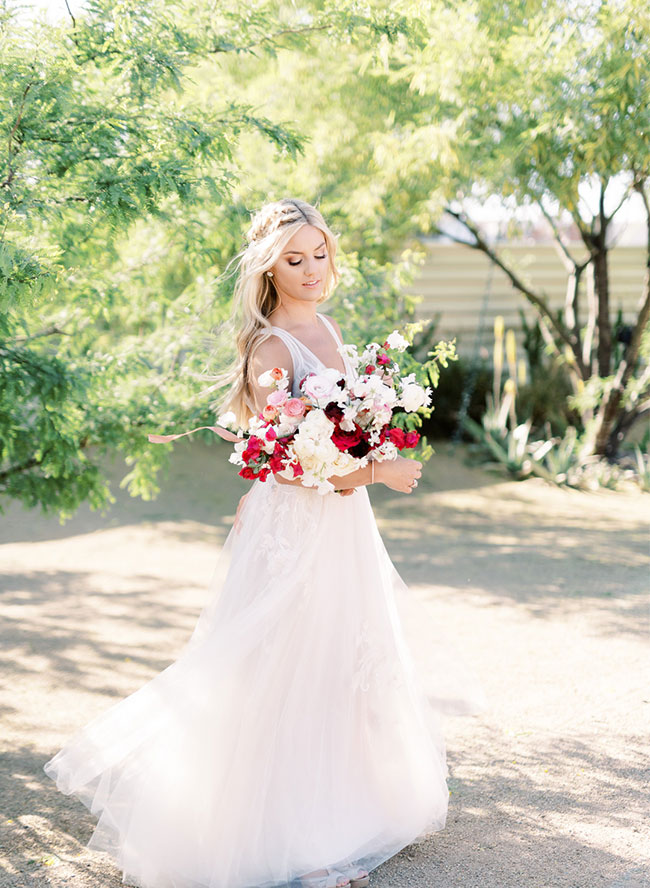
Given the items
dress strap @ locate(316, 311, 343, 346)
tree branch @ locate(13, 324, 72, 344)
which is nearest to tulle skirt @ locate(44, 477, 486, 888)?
dress strap @ locate(316, 311, 343, 346)

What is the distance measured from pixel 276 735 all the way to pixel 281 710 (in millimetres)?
75

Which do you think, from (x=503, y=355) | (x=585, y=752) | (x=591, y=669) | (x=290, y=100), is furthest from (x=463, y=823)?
(x=503, y=355)

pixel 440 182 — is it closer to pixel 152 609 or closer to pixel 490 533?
pixel 490 533

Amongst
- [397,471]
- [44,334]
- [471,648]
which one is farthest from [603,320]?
[397,471]

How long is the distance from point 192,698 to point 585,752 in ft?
5.89

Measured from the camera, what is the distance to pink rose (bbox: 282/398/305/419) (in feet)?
8.59

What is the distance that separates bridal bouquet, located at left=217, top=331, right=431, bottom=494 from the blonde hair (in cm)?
23

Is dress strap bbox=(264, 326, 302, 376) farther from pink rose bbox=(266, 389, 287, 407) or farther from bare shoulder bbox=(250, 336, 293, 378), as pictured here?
pink rose bbox=(266, 389, 287, 407)

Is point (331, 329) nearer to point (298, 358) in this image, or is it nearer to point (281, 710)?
point (298, 358)

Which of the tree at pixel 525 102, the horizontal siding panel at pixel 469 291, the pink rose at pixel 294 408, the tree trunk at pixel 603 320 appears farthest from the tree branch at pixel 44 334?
the horizontal siding panel at pixel 469 291

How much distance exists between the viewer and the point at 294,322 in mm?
2963

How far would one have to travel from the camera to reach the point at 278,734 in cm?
275

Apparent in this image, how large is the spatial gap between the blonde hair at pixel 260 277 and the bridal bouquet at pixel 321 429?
0.77 feet

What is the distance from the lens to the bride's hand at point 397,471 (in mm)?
2744
